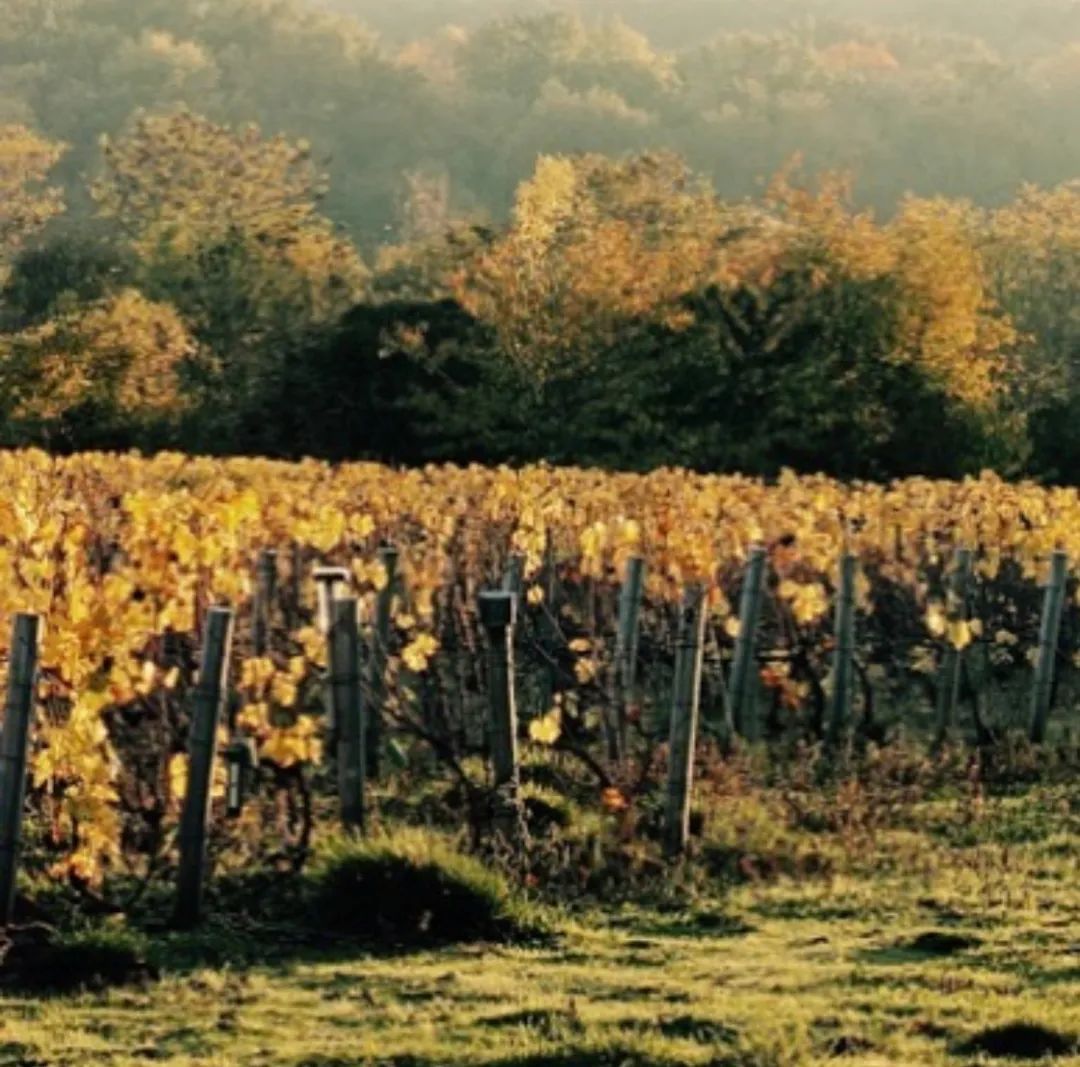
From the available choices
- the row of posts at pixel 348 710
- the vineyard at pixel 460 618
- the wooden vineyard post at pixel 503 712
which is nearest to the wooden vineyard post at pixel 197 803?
the row of posts at pixel 348 710

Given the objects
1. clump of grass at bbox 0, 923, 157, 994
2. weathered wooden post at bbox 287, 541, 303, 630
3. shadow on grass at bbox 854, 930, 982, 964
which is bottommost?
clump of grass at bbox 0, 923, 157, 994

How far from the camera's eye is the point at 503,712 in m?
8.48

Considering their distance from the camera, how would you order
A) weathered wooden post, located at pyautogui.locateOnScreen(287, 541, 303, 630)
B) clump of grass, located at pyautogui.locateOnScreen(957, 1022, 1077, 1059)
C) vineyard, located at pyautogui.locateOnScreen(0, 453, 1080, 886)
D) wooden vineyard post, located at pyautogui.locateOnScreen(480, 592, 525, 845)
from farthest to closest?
weathered wooden post, located at pyautogui.locateOnScreen(287, 541, 303, 630)
vineyard, located at pyautogui.locateOnScreen(0, 453, 1080, 886)
wooden vineyard post, located at pyautogui.locateOnScreen(480, 592, 525, 845)
clump of grass, located at pyautogui.locateOnScreen(957, 1022, 1077, 1059)

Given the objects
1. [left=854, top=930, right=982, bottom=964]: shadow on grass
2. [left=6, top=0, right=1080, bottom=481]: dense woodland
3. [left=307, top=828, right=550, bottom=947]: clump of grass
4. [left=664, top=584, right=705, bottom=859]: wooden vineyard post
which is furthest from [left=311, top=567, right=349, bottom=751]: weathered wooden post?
[left=6, top=0, right=1080, bottom=481]: dense woodland

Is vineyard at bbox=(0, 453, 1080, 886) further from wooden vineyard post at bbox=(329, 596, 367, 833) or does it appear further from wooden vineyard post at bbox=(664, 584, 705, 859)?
wooden vineyard post at bbox=(664, 584, 705, 859)

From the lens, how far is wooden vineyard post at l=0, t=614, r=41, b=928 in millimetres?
7195

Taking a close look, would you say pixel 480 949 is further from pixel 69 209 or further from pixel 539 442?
pixel 69 209

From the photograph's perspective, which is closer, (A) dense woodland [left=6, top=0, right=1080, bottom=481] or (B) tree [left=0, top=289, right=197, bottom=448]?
(A) dense woodland [left=6, top=0, right=1080, bottom=481]

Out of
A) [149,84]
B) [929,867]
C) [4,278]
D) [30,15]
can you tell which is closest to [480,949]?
[929,867]

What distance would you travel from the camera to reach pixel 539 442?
40656mm

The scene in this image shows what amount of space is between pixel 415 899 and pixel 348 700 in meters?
0.97

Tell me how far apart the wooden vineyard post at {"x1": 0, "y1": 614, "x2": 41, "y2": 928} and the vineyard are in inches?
14.5

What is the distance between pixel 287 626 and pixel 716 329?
27.7 meters

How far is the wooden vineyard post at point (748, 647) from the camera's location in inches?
461
